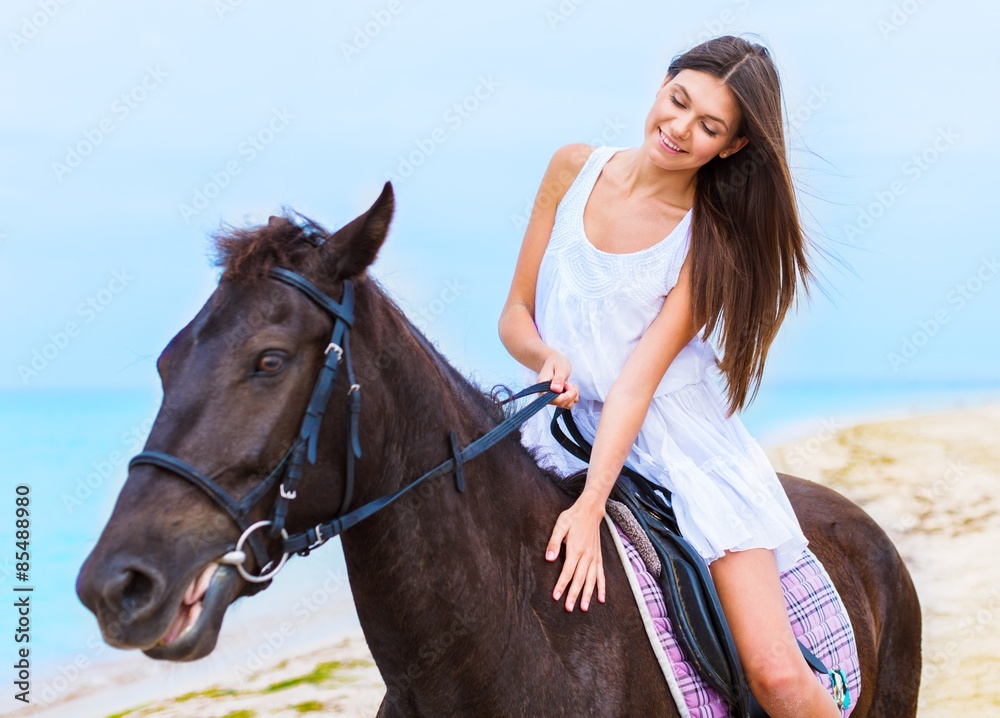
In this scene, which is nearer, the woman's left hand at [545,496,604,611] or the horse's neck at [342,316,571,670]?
the horse's neck at [342,316,571,670]

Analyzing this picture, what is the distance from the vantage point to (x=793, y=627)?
3061mm

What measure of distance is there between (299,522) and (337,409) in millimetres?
267

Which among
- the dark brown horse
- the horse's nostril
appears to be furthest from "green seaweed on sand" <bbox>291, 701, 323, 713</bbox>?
the horse's nostril

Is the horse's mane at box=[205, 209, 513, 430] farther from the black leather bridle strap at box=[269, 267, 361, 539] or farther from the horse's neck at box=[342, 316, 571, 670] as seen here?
the horse's neck at box=[342, 316, 571, 670]

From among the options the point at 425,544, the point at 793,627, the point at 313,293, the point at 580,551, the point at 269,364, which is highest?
the point at 313,293

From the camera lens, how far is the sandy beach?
586 centimetres

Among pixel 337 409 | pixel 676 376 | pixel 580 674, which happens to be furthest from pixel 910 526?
pixel 337 409

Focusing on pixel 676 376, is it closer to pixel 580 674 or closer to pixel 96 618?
pixel 580 674

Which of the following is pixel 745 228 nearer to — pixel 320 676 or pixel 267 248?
pixel 267 248

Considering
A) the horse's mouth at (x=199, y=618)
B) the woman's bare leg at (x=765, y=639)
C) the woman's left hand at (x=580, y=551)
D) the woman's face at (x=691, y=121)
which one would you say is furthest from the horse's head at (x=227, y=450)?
the woman's bare leg at (x=765, y=639)

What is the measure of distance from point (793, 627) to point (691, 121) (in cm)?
170

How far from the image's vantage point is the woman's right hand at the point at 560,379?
9.13ft

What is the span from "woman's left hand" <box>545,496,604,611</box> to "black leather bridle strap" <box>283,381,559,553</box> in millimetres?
302

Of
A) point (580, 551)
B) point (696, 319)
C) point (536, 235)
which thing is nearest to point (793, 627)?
point (580, 551)
